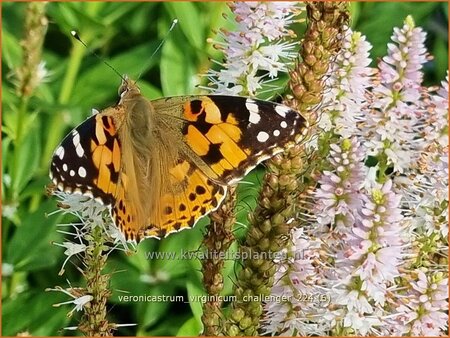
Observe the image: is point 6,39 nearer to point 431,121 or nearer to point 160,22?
point 160,22

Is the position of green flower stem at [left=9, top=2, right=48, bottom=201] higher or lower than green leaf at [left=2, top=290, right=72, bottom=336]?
higher

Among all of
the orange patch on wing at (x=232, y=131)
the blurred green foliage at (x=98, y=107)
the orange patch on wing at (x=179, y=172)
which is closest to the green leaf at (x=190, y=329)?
the blurred green foliage at (x=98, y=107)

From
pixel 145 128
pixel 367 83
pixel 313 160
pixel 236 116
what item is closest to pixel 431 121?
pixel 367 83

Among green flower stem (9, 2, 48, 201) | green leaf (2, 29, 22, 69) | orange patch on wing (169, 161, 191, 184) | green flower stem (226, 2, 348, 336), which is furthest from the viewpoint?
green leaf (2, 29, 22, 69)

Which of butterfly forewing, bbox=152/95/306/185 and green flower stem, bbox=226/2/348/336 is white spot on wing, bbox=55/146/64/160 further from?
green flower stem, bbox=226/2/348/336

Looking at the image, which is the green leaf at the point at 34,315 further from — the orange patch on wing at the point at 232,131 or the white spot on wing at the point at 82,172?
the orange patch on wing at the point at 232,131

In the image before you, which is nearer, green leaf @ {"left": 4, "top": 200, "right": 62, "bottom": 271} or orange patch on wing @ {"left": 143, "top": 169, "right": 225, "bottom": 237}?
orange patch on wing @ {"left": 143, "top": 169, "right": 225, "bottom": 237}

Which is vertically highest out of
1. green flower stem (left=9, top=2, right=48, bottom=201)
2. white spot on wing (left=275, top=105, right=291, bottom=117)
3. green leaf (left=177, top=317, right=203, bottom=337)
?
green flower stem (left=9, top=2, right=48, bottom=201)

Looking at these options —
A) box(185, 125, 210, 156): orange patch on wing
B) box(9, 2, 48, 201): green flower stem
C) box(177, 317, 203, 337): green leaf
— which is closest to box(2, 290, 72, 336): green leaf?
box(177, 317, 203, 337): green leaf
